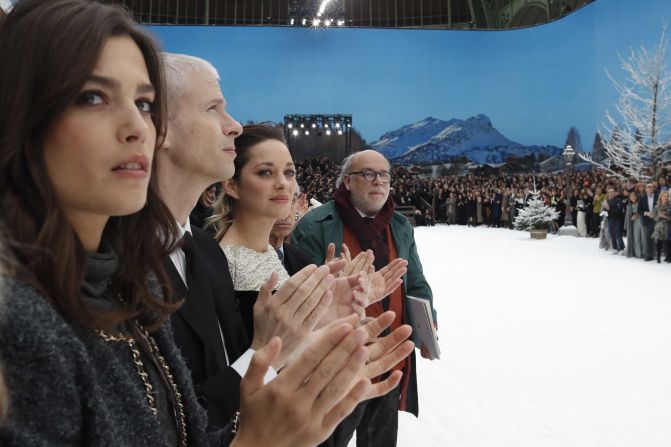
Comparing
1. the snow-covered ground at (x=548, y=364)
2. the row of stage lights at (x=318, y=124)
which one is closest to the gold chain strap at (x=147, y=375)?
the snow-covered ground at (x=548, y=364)

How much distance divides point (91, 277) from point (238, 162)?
3.72ft

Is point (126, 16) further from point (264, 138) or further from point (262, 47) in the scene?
point (262, 47)

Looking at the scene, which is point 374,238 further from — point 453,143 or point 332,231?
point 453,143

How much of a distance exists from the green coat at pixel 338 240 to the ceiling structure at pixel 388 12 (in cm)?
2682

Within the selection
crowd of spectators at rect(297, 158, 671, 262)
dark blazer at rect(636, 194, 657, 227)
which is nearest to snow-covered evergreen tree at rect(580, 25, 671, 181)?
crowd of spectators at rect(297, 158, 671, 262)

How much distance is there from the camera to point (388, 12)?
1283 inches

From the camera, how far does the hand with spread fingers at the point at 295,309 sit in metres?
1.23

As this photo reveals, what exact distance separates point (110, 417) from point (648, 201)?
11280mm

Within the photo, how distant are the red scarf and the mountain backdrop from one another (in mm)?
32717

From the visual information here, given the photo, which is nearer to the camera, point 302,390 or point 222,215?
point 302,390

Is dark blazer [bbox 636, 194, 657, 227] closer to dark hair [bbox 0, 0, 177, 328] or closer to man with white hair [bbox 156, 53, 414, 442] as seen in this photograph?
man with white hair [bbox 156, 53, 414, 442]

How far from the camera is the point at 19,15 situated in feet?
2.42

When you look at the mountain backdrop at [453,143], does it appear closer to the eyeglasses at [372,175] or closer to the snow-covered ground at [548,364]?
the snow-covered ground at [548,364]

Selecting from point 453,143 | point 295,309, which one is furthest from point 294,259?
point 453,143
